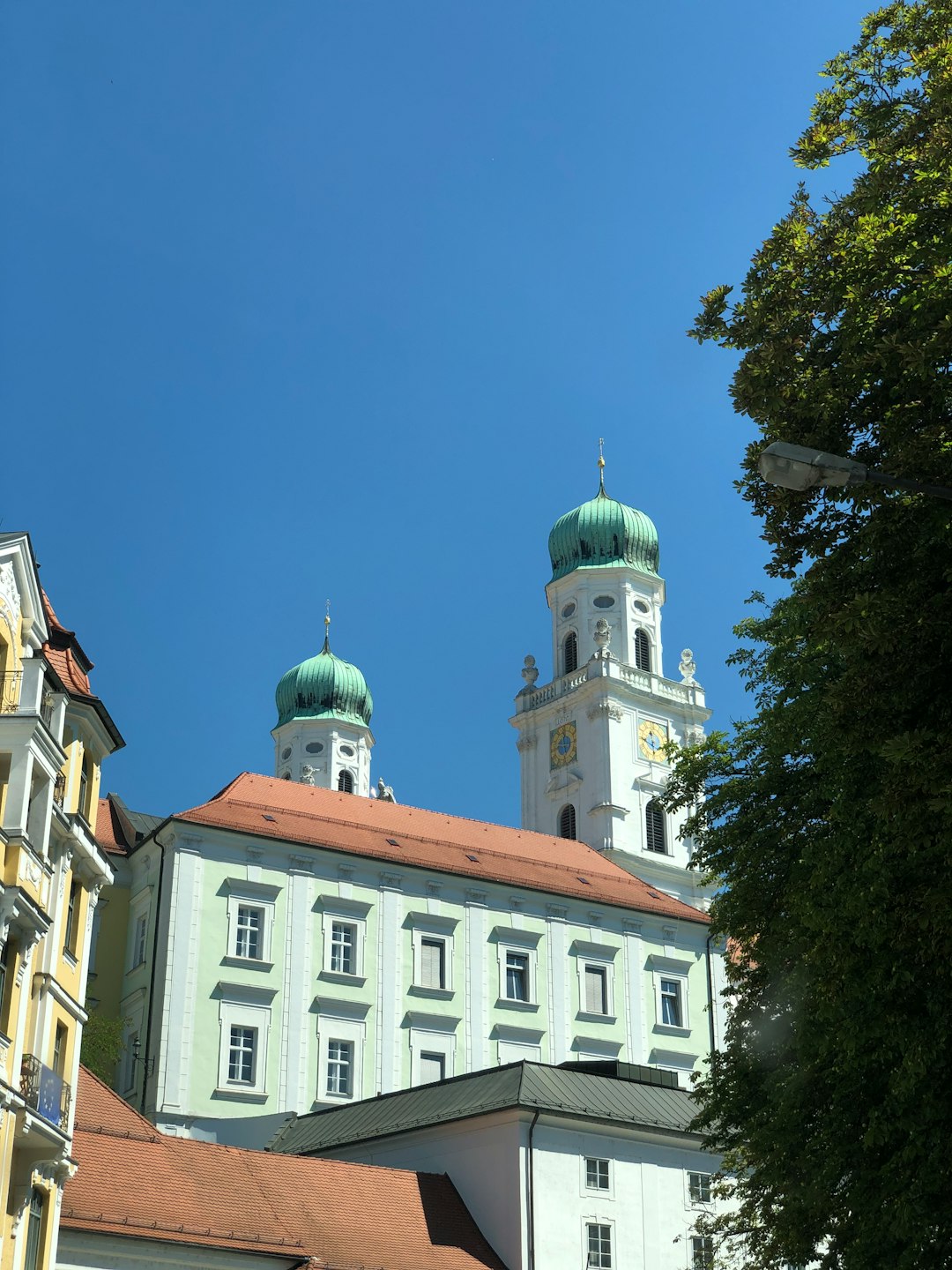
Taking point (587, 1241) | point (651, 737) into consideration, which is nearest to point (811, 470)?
point (587, 1241)

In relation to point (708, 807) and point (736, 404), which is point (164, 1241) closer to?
point (708, 807)

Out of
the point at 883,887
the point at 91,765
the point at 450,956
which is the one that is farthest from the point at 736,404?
the point at 450,956

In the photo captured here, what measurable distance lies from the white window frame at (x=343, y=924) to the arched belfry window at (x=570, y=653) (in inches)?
1470

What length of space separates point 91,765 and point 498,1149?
1407 cm

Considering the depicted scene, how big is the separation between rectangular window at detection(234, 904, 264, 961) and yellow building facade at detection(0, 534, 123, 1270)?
22.5 metres

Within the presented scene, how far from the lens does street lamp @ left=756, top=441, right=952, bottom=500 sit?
430 inches

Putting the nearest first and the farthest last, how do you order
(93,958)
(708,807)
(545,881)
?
(708,807)
(93,958)
(545,881)

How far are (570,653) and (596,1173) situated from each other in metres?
53.7

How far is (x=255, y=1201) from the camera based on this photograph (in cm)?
3462

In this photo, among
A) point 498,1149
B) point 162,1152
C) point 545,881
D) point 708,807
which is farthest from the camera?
point 545,881

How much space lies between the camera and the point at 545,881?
59062 millimetres

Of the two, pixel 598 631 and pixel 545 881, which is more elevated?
pixel 598 631

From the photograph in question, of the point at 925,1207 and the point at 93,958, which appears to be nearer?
the point at 925,1207

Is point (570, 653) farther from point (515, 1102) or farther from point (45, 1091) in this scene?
point (45, 1091)
